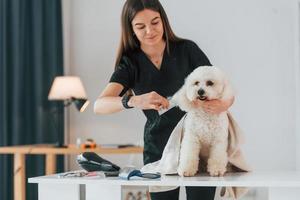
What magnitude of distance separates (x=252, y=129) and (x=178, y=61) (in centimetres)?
227

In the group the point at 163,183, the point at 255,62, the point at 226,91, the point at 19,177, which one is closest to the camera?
the point at 163,183

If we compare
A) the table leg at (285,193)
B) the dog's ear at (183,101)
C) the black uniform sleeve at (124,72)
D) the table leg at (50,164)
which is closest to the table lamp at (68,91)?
the table leg at (50,164)

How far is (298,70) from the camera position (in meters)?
3.61

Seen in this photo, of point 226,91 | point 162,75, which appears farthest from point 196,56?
point 226,91

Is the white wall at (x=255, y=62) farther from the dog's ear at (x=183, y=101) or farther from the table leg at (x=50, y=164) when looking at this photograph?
the dog's ear at (x=183, y=101)

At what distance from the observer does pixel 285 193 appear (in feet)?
4.40

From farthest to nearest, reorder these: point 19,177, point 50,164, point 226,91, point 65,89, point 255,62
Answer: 1. point 255,62
2. point 65,89
3. point 50,164
4. point 19,177
5. point 226,91

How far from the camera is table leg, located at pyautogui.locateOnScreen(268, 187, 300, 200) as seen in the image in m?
1.34

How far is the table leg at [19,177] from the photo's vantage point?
334 cm

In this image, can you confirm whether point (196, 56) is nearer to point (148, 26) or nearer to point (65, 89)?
point (148, 26)

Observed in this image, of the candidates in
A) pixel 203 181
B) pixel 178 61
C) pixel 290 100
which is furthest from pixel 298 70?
pixel 203 181

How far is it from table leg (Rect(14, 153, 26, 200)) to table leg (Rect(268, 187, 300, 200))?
234cm

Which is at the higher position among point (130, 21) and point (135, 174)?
point (130, 21)

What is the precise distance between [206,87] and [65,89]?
2.33 m
